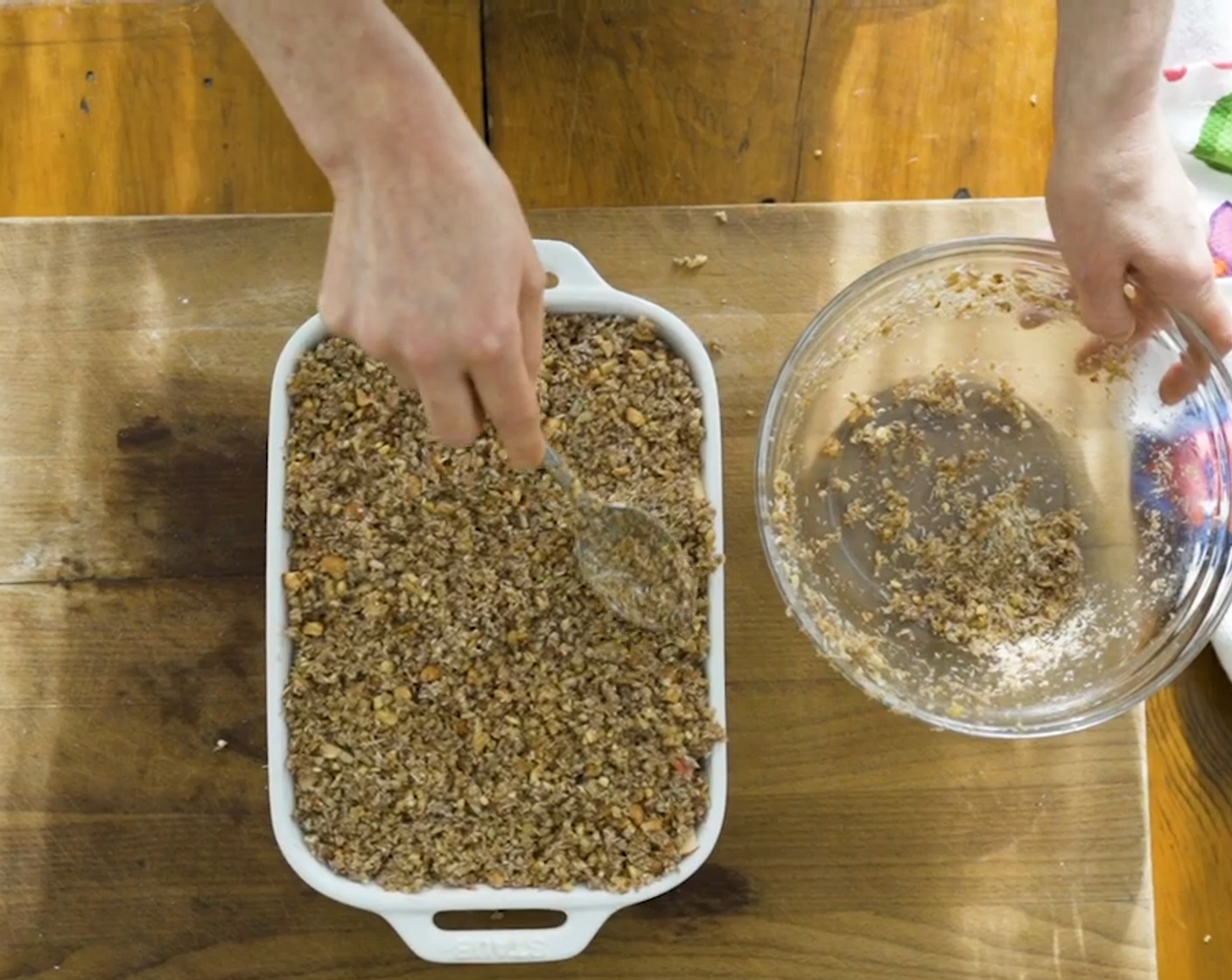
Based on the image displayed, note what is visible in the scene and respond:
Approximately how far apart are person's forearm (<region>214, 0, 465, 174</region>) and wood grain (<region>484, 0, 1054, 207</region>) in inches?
18.6

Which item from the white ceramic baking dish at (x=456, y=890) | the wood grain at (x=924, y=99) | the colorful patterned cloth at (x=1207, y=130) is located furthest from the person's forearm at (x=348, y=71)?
the colorful patterned cloth at (x=1207, y=130)

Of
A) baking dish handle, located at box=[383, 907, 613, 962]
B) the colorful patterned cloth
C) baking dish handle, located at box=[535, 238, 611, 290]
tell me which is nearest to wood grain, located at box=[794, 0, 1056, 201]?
the colorful patterned cloth

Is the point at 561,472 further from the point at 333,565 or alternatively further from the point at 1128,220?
the point at 1128,220

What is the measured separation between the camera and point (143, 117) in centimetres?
113

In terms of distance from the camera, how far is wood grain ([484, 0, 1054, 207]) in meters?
1.14

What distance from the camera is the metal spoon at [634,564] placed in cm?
98

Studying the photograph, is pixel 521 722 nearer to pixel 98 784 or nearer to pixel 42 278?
pixel 98 784

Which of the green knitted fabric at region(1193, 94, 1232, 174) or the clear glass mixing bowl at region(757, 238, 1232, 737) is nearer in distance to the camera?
the clear glass mixing bowl at region(757, 238, 1232, 737)

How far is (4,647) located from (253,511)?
0.27m

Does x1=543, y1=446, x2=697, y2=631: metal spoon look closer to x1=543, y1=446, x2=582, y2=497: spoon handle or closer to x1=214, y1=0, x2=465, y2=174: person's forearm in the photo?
x1=543, y1=446, x2=582, y2=497: spoon handle

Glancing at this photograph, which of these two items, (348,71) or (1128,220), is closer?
(348,71)

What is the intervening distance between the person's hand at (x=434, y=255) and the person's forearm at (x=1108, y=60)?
0.43 m

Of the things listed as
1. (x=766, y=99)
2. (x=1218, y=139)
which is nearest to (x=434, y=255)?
(x=766, y=99)

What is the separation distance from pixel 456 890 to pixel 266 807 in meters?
0.21
